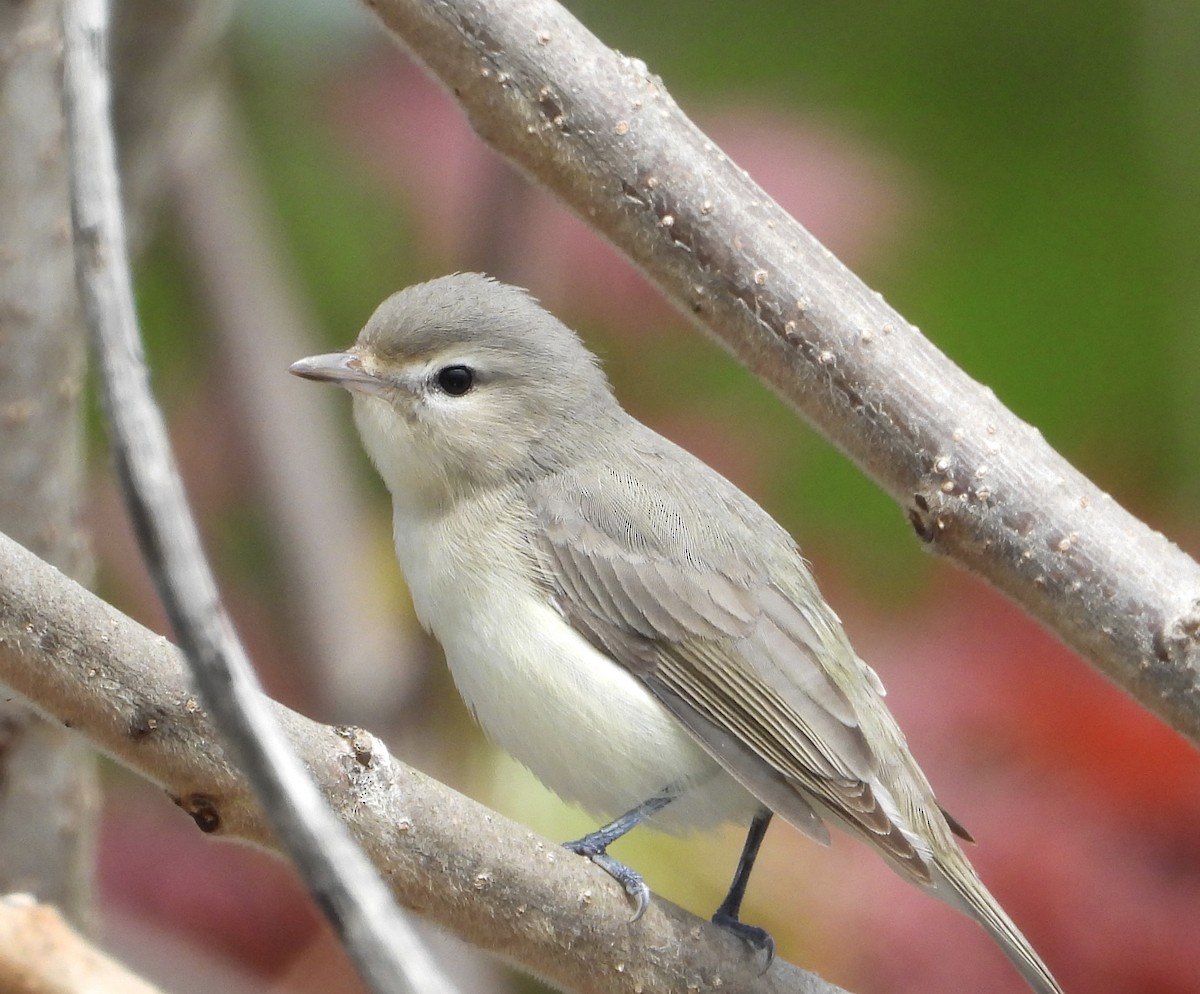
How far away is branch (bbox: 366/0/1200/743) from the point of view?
62.2 inches

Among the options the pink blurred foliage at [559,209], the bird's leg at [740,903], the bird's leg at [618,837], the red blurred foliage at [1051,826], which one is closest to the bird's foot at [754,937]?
the bird's leg at [740,903]

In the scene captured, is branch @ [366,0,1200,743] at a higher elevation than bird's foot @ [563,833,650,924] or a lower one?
higher

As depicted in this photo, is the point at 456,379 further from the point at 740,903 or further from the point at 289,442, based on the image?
the point at 289,442

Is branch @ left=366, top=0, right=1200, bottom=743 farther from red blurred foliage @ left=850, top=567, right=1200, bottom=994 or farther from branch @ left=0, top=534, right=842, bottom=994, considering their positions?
red blurred foliage @ left=850, top=567, right=1200, bottom=994

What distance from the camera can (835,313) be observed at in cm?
163

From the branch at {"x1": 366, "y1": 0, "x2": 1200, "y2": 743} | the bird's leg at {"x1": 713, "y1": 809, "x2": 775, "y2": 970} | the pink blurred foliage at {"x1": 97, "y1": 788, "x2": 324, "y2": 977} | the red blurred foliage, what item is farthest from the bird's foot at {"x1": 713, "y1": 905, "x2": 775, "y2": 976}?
the pink blurred foliage at {"x1": 97, "y1": 788, "x2": 324, "y2": 977}

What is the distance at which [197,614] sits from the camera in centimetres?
74

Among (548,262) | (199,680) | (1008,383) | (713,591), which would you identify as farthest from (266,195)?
(199,680)

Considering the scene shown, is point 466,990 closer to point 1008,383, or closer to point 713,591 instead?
point 713,591

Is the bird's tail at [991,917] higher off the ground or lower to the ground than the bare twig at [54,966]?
higher

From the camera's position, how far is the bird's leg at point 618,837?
1535mm

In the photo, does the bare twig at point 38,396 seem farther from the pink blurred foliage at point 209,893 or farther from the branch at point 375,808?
the branch at point 375,808

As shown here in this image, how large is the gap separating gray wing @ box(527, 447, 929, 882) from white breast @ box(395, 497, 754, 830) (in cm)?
4

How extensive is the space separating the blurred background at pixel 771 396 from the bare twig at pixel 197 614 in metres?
1.68
